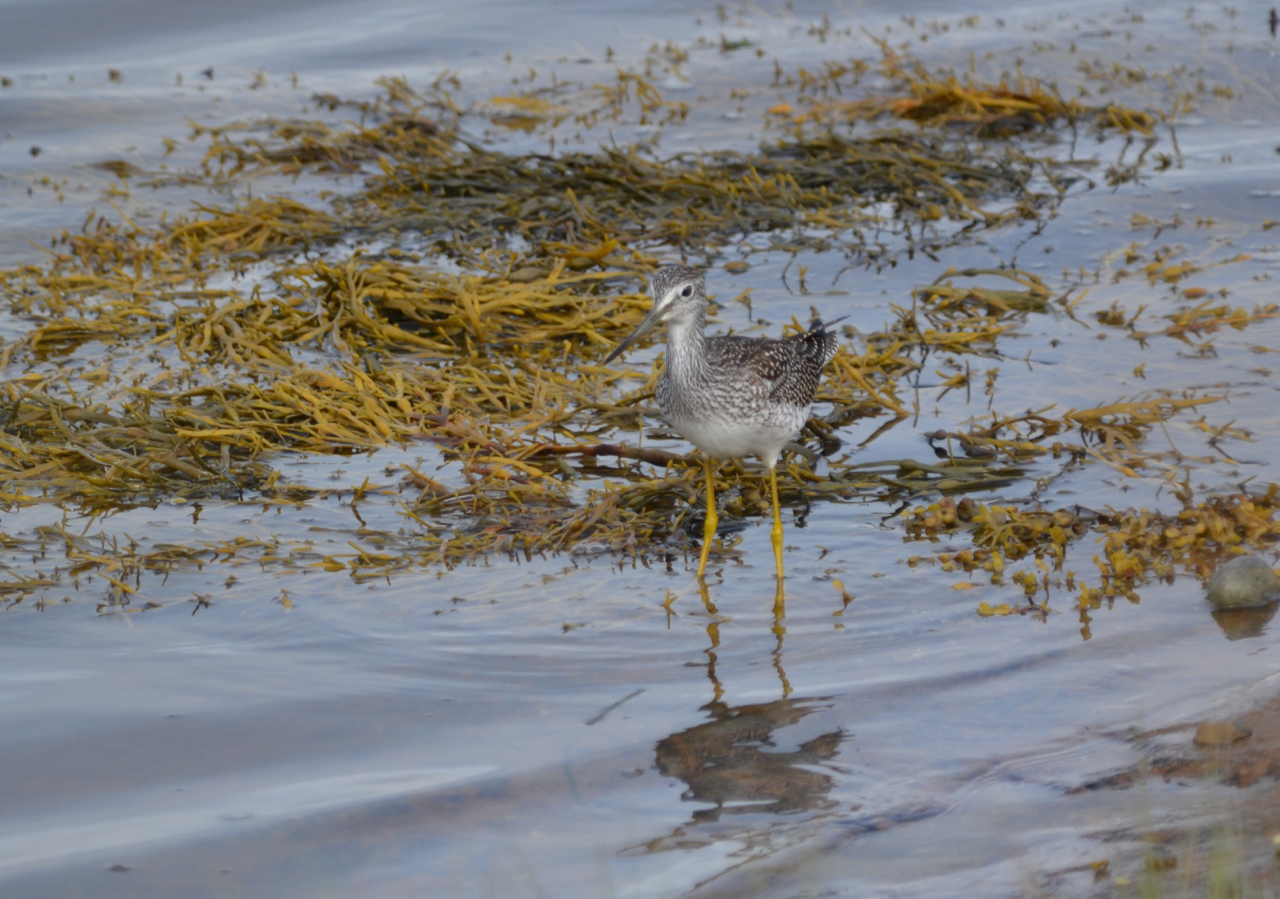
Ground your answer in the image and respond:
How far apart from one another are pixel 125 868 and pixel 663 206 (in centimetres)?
615

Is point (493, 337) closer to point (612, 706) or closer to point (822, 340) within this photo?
point (822, 340)

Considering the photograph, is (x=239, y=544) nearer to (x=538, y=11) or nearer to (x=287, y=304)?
(x=287, y=304)

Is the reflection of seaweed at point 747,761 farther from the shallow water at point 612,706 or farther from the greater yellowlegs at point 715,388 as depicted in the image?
the greater yellowlegs at point 715,388

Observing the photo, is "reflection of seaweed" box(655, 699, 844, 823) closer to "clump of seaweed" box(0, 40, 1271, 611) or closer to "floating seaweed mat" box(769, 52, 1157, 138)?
"clump of seaweed" box(0, 40, 1271, 611)

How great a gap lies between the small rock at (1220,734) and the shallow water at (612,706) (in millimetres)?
171

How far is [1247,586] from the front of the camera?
4.28 metres

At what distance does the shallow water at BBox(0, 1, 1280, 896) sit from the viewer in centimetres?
318

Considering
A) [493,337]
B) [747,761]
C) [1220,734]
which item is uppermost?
[493,337]

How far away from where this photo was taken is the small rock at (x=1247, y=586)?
4.27m

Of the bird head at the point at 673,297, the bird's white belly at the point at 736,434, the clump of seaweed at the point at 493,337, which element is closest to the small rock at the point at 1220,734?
the clump of seaweed at the point at 493,337

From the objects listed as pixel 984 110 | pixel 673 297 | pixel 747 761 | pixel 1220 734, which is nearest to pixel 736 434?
pixel 673 297

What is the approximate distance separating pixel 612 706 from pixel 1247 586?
7.12 ft

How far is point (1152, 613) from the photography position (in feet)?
14.4

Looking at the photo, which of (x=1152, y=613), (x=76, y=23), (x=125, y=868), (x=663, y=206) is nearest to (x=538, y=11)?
(x=76, y=23)
